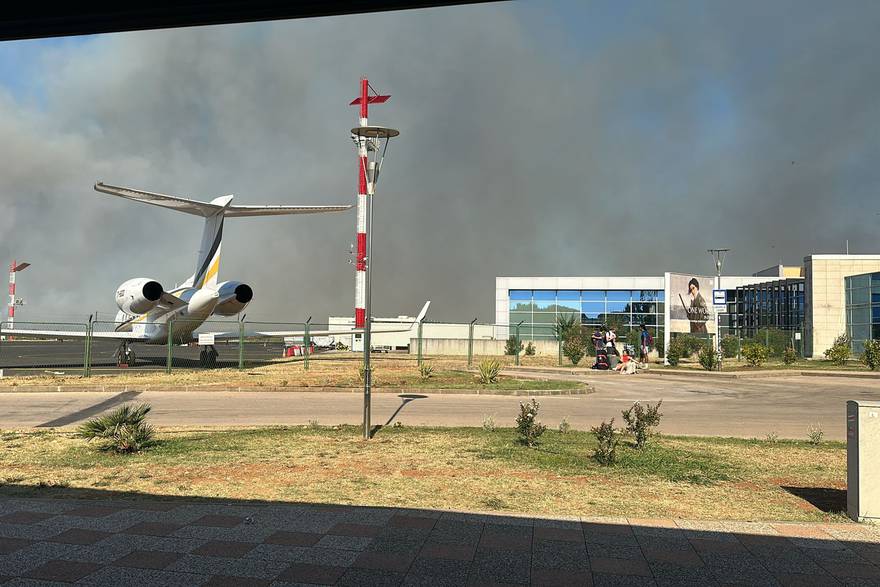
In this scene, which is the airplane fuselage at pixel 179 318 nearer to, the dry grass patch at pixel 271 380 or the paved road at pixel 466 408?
the dry grass patch at pixel 271 380

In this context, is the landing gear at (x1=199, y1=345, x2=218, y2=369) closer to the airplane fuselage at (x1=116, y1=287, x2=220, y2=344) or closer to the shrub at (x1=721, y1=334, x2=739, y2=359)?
the airplane fuselage at (x1=116, y1=287, x2=220, y2=344)

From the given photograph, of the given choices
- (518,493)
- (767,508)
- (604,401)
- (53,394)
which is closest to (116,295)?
(53,394)

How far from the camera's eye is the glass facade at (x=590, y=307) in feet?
185

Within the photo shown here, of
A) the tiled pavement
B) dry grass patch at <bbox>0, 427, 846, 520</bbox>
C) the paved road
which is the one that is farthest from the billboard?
the tiled pavement

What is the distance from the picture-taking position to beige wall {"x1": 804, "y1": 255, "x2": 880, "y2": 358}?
44.7m

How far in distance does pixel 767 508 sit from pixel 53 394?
16347 mm

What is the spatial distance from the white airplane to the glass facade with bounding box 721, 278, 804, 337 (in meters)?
42.6

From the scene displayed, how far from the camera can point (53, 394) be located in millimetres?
16281

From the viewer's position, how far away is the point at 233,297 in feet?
82.1

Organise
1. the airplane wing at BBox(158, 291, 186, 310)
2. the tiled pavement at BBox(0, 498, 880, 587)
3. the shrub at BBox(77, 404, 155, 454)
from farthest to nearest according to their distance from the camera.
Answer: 1. the airplane wing at BBox(158, 291, 186, 310)
2. the shrub at BBox(77, 404, 155, 454)
3. the tiled pavement at BBox(0, 498, 880, 587)

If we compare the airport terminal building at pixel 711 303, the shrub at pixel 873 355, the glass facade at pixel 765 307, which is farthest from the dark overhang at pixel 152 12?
the glass facade at pixel 765 307

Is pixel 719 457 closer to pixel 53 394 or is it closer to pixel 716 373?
pixel 53 394

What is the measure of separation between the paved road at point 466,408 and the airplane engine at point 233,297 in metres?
8.65

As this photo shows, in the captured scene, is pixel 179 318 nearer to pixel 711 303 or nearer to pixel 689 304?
pixel 689 304
